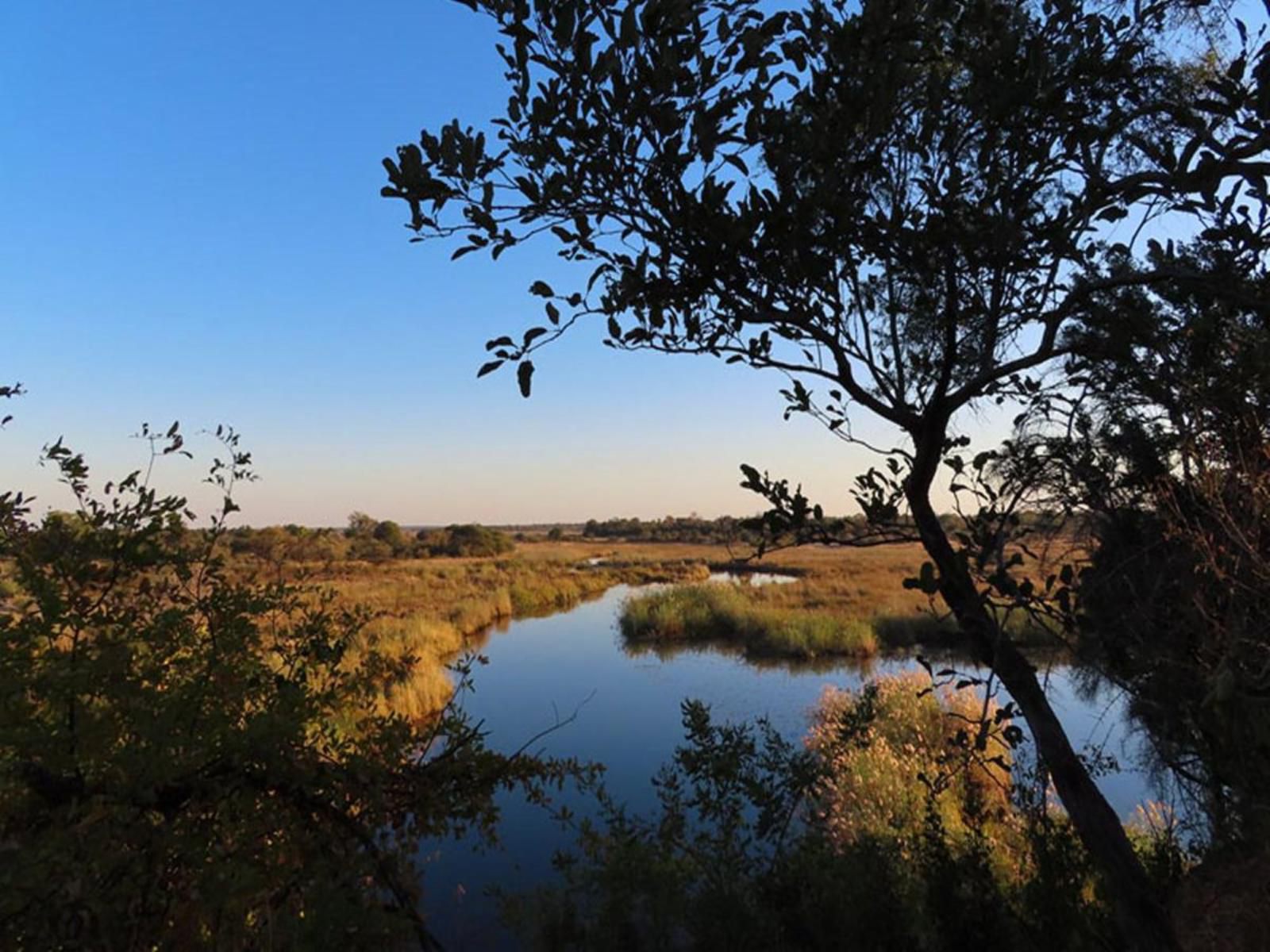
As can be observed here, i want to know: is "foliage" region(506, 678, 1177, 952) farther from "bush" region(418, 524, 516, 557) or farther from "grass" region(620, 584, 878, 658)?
"bush" region(418, 524, 516, 557)

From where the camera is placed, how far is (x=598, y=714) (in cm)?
1564

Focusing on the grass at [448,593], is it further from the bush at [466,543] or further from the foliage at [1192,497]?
the bush at [466,543]

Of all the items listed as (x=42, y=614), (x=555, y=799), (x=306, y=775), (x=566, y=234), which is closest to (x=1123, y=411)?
(x=566, y=234)

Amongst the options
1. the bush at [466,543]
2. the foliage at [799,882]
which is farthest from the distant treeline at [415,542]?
the foliage at [799,882]

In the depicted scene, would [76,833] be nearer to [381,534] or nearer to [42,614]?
[42,614]

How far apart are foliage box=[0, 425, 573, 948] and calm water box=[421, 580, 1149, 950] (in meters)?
2.02

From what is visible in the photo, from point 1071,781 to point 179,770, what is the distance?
298cm

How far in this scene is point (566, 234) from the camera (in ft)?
7.61

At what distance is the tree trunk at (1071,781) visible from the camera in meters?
2.51

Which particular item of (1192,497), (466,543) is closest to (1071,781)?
(1192,497)

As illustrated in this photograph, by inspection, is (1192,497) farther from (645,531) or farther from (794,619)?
(645,531)

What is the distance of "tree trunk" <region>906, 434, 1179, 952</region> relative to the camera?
2514 mm

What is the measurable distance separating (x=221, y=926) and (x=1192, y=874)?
545cm

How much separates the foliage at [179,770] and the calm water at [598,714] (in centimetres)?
202
